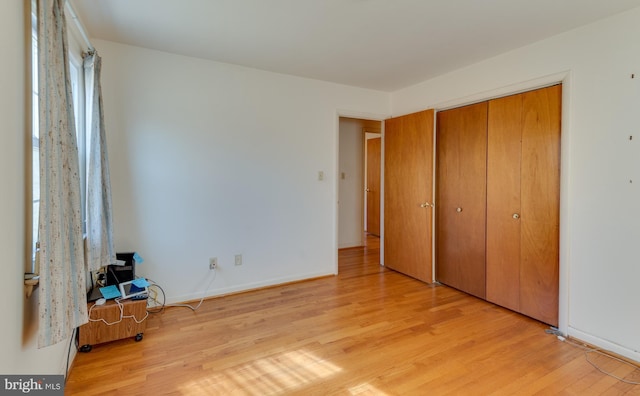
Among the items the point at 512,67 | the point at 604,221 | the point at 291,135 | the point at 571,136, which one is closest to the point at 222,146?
the point at 291,135

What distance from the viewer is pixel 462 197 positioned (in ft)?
10.7

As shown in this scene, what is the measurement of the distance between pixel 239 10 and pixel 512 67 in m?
2.41

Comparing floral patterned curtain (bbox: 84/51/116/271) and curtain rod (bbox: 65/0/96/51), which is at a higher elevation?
curtain rod (bbox: 65/0/96/51)

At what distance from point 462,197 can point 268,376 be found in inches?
102

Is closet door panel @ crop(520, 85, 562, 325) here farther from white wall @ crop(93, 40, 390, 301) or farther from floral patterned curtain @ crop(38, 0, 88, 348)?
floral patterned curtain @ crop(38, 0, 88, 348)

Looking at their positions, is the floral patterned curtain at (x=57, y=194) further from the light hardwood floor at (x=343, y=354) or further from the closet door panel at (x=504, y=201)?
the closet door panel at (x=504, y=201)

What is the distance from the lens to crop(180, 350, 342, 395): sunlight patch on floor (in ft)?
5.86

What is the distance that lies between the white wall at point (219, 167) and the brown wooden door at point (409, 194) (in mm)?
753

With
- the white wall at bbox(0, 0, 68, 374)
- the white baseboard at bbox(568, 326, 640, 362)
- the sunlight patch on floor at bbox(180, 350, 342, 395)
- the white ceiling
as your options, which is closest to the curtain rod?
the white ceiling

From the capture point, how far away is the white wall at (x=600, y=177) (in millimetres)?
2061

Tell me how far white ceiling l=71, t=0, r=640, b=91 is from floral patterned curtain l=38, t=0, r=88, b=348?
881 mm

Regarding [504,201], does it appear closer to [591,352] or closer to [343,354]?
[591,352]

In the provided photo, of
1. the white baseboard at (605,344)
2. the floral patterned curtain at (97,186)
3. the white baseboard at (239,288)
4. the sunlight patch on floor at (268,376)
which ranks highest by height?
the floral patterned curtain at (97,186)

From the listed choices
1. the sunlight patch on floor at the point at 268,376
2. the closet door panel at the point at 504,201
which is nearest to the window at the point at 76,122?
the sunlight patch on floor at the point at 268,376
